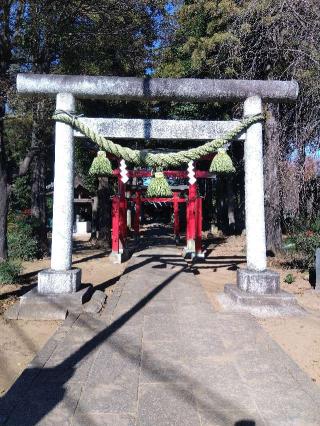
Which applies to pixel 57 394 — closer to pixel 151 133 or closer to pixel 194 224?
pixel 151 133

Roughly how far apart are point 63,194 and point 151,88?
226 cm

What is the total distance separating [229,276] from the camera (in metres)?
10.1

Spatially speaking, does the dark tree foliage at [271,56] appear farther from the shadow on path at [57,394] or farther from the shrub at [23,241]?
the shrub at [23,241]

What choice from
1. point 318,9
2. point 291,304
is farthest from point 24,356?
point 318,9

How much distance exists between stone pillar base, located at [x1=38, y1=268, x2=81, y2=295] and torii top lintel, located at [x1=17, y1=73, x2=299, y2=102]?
9.65 ft

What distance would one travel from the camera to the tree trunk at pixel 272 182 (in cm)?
1077

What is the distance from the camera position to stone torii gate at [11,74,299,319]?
6000mm

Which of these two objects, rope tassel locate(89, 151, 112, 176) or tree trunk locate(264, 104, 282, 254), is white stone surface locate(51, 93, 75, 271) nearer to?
rope tassel locate(89, 151, 112, 176)

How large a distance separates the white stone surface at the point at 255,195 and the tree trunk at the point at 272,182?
3982 millimetres

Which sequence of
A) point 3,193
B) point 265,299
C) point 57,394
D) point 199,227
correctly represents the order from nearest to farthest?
1. point 57,394
2. point 265,299
3. point 3,193
4. point 199,227

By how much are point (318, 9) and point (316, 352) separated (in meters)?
7.54

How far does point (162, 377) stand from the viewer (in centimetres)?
344

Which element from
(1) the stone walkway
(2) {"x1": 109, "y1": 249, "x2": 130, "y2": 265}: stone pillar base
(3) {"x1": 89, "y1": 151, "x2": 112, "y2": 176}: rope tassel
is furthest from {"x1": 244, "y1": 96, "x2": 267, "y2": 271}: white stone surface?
(2) {"x1": 109, "y1": 249, "x2": 130, "y2": 265}: stone pillar base

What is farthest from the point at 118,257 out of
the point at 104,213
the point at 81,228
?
the point at 81,228
